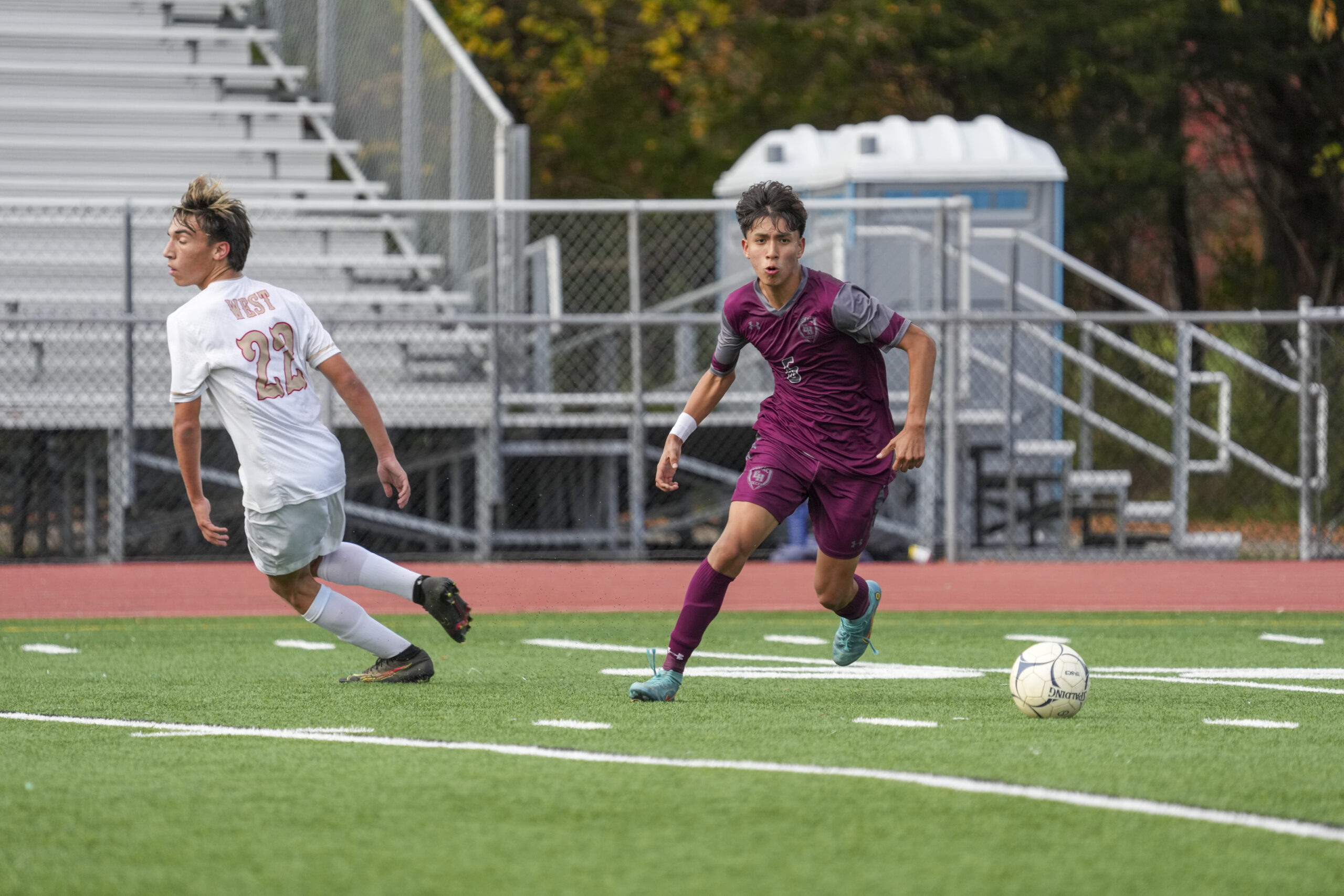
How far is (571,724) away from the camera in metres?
5.92

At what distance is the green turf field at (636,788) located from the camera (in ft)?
12.5

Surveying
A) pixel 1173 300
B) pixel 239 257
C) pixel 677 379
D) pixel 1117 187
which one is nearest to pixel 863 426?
pixel 239 257

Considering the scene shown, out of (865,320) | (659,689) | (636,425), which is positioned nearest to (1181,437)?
(636,425)

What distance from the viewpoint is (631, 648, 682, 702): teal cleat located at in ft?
21.1

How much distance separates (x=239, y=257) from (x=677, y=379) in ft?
28.7

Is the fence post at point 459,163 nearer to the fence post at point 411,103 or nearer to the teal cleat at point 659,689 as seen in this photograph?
the fence post at point 411,103

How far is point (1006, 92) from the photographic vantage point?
23.9 meters

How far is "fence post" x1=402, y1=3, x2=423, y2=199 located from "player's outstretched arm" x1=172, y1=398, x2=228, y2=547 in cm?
1003

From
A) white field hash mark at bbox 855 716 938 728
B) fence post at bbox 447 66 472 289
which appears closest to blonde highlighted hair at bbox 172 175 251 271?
white field hash mark at bbox 855 716 938 728

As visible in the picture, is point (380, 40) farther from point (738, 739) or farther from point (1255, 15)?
point (738, 739)

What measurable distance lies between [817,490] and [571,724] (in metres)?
1.36

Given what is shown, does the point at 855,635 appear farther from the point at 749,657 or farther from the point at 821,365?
the point at 749,657

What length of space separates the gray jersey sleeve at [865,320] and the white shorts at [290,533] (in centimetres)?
197

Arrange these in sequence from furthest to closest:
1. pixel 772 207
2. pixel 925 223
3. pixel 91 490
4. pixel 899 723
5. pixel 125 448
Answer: pixel 925 223 < pixel 91 490 < pixel 125 448 < pixel 772 207 < pixel 899 723
